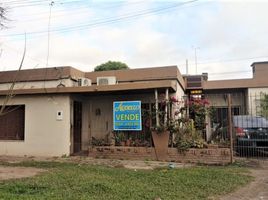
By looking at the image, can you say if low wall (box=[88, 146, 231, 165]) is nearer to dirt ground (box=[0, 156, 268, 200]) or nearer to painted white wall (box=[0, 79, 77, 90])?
dirt ground (box=[0, 156, 268, 200])

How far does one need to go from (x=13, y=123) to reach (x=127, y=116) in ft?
16.4

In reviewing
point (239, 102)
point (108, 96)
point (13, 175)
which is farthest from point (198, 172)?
point (239, 102)

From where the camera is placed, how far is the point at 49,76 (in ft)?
44.4

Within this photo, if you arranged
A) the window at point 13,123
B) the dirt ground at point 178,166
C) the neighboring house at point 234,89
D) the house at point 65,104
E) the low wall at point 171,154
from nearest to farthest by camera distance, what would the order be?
the dirt ground at point 178,166
the low wall at point 171,154
the house at point 65,104
the window at point 13,123
the neighboring house at point 234,89

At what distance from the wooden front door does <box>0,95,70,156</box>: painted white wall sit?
733 millimetres

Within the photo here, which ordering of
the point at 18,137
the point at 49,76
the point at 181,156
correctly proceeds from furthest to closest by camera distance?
the point at 49,76
the point at 18,137
the point at 181,156

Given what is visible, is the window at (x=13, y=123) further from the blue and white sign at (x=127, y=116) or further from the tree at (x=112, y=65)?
the tree at (x=112, y=65)

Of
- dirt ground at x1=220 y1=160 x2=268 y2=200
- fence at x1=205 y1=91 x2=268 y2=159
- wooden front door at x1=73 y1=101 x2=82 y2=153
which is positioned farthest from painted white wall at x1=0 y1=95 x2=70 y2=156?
dirt ground at x1=220 y1=160 x2=268 y2=200

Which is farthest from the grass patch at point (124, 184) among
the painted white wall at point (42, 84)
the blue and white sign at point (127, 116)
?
the painted white wall at point (42, 84)

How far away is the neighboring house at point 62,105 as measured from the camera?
39.3 feet

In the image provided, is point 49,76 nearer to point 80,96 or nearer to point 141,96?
point 80,96

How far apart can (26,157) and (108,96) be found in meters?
4.13

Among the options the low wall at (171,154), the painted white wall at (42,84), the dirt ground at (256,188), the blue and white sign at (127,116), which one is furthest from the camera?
the painted white wall at (42,84)

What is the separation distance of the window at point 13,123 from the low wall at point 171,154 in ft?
11.3
